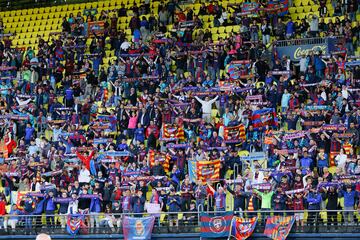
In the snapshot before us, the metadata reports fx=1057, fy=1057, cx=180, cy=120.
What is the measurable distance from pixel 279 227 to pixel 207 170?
3.60 m

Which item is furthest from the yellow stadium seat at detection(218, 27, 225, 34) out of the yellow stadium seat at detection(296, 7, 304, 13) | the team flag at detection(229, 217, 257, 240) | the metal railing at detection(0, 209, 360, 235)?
the team flag at detection(229, 217, 257, 240)

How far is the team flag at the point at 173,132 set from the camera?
3108cm

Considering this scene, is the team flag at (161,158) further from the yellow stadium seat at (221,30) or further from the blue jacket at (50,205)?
the yellow stadium seat at (221,30)

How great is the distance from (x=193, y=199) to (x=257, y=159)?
237 cm

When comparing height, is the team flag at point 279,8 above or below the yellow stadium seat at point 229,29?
above

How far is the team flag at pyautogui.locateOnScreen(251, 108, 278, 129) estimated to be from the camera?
3045cm

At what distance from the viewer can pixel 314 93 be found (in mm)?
30641

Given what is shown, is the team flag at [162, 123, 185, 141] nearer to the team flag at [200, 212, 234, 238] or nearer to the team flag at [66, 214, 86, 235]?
the team flag at [66, 214, 86, 235]

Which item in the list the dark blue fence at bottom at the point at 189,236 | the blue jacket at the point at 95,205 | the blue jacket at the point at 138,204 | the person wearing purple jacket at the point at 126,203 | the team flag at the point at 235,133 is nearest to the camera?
the dark blue fence at bottom at the point at 189,236

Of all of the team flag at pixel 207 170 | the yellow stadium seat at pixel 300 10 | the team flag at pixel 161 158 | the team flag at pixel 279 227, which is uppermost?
the yellow stadium seat at pixel 300 10

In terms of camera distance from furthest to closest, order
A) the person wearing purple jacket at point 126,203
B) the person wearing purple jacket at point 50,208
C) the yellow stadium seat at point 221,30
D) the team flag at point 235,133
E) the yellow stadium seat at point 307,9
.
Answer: the yellow stadium seat at point 221,30, the yellow stadium seat at point 307,9, the team flag at point 235,133, the person wearing purple jacket at point 50,208, the person wearing purple jacket at point 126,203

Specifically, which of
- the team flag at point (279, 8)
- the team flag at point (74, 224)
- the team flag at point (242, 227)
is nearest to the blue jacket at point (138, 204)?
the team flag at point (74, 224)

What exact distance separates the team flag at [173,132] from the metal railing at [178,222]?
3943 millimetres

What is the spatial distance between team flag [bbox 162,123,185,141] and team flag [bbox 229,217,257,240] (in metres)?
5.30
